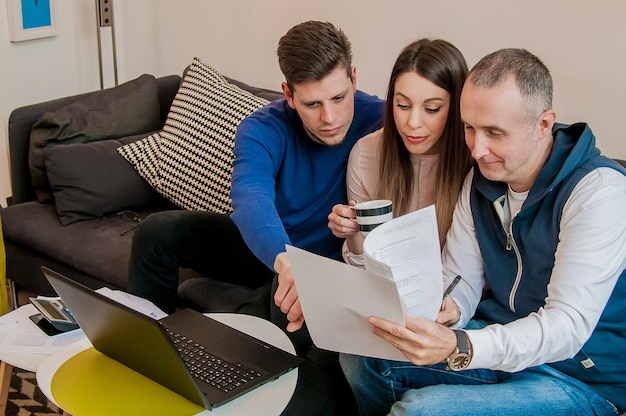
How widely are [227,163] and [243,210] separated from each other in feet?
2.47

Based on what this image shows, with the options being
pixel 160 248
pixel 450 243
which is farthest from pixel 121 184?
pixel 450 243

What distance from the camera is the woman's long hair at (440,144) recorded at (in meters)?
1.90

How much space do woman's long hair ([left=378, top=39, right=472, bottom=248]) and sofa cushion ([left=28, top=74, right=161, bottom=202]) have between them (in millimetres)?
1429

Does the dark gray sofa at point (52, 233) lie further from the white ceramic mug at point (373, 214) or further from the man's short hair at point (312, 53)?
the white ceramic mug at point (373, 214)

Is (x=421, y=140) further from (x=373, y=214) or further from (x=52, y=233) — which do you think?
(x=52, y=233)

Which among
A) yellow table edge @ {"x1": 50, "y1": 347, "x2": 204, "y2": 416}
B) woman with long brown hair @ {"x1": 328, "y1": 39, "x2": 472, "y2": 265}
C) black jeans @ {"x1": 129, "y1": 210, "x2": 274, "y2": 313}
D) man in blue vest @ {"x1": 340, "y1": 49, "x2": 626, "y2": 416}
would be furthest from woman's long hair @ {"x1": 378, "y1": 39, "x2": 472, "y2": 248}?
yellow table edge @ {"x1": 50, "y1": 347, "x2": 204, "y2": 416}

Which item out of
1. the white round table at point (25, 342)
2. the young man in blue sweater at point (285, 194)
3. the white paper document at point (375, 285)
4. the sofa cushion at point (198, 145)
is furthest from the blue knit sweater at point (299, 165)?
the white paper document at point (375, 285)

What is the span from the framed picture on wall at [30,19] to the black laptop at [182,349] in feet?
6.26

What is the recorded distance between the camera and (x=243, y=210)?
6.81 feet

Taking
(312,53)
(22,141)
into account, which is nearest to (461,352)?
(312,53)

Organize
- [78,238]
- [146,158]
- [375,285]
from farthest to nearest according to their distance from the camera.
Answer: [146,158]
[78,238]
[375,285]

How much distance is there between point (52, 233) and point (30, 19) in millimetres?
996

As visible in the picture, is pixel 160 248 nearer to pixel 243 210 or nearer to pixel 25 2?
pixel 243 210

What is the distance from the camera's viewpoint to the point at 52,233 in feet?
9.53
